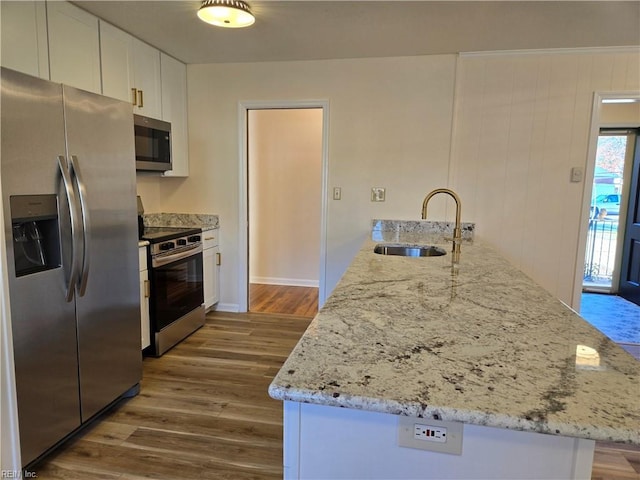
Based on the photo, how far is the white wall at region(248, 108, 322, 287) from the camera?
4.94 m

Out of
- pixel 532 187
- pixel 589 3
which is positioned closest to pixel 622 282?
pixel 532 187

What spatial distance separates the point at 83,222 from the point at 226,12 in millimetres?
1404

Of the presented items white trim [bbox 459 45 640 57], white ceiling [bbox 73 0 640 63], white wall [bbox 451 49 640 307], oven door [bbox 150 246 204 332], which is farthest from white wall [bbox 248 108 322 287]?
white trim [bbox 459 45 640 57]

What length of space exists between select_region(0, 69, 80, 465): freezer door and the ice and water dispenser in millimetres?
25

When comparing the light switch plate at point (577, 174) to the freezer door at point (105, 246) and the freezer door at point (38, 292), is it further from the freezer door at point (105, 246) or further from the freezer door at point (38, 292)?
the freezer door at point (38, 292)

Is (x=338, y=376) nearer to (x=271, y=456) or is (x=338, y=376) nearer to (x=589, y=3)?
(x=271, y=456)

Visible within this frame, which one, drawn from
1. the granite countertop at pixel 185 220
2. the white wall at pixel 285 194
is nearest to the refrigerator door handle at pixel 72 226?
the granite countertop at pixel 185 220

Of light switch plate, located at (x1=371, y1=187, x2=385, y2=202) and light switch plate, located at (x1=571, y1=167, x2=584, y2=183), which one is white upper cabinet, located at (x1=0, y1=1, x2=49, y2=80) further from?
light switch plate, located at (x1=571, y1=167, x2=584, y2=183)

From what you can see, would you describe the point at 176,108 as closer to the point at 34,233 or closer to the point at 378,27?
the point at 378,27

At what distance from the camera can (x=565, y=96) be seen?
10.2 ft

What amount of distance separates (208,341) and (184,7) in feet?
7.91

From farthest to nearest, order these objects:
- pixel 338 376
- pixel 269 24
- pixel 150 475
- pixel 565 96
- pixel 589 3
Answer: pixel 565 96, pixel 269 24, pixel 589 3, pixel 150 475, pixel 338 376

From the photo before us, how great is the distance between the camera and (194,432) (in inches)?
82.5

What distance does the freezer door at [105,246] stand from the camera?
1.87 meters
